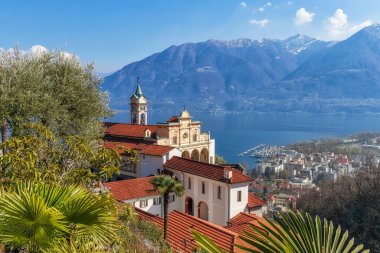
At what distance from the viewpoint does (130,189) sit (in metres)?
23.6

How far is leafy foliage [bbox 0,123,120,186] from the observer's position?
648cm

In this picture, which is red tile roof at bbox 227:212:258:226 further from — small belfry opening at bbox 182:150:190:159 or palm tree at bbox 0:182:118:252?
palm tree at bbox 0:182:118:252

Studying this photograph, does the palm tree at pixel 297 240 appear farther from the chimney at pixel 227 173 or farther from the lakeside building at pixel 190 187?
the chimney at pixel 227 173

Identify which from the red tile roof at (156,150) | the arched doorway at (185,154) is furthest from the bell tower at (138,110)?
the red tile roof at (156,150)

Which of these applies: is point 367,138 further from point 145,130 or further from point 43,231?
point 43,231

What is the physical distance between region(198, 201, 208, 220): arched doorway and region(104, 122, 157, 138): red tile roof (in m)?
12.4

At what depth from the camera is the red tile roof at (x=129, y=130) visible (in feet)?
118

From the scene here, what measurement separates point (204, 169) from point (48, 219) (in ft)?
68.7

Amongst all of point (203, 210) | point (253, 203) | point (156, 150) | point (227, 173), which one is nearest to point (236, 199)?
point (227, 173)

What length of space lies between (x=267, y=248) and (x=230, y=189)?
20.0 m

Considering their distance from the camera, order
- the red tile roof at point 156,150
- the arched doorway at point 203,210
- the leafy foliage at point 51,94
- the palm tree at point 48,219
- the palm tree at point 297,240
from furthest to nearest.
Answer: the red tile roof at point 156,150
the arched doorway at point 203,210
the leafy foliage at point 51,94
the palm tree at point 48,219
the palm tree at point 297,240

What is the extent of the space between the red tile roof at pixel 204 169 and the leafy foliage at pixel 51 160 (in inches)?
602

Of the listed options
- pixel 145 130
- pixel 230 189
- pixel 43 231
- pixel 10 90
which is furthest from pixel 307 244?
pixel 145 130

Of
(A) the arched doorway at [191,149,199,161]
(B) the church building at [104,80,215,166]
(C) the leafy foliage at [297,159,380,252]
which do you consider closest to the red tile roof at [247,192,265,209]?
(C) the leafy foliage at [297,159,380,252]
